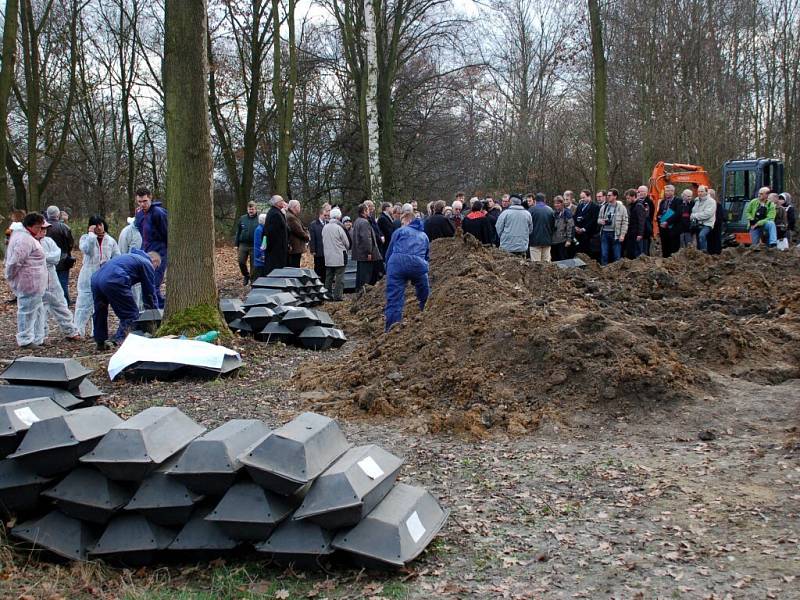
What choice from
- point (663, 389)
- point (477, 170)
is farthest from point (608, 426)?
point (477, 170)

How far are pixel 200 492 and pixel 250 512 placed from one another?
445mm

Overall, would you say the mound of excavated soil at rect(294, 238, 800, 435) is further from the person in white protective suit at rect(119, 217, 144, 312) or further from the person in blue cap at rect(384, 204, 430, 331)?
the person in white protective suit at rect(119, 217, 144, 312)

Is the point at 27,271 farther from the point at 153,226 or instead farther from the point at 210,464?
the point at 210,464

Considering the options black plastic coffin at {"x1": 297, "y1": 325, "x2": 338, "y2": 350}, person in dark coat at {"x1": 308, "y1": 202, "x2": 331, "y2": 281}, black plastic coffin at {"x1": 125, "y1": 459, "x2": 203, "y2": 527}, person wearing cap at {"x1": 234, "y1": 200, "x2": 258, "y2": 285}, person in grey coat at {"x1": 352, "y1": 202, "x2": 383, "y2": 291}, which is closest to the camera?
black plastic coffin at {"x1": 125, "y1": 459, "x2": 203, "y2": 527}

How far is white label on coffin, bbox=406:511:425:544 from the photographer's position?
4.64 metres

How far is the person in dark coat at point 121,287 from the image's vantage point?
10.3 m

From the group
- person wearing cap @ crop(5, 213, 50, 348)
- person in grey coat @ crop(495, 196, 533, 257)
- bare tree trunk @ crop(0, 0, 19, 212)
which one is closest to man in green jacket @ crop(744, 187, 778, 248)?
person in grey coat @ crop(495, 196, 533, 257)

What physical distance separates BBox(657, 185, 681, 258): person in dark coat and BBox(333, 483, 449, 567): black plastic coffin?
46.5ft

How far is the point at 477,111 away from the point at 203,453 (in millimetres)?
34203

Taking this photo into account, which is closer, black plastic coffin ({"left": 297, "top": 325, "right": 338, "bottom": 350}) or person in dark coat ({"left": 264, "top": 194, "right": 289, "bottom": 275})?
black plastic coffin ({"left": 297, "top": 325, "right": 338, "bottom": 350})

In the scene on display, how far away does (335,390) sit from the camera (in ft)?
27.9

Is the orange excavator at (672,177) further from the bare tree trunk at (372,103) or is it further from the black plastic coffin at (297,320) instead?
the black plastic coffin at (297,320)

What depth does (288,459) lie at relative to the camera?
462 cm

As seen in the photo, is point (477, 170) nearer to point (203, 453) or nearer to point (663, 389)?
point (663, 389)
